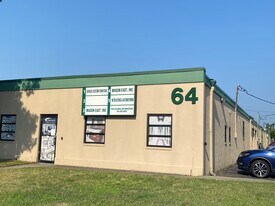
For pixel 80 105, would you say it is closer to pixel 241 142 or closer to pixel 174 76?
pixel 174 76

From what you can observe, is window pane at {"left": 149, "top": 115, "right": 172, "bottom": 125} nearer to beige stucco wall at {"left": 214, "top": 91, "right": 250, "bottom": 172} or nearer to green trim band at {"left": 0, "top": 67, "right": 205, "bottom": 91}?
green trim band at {"left": 0, "top": 67, "right": 205, "bottom": 91}

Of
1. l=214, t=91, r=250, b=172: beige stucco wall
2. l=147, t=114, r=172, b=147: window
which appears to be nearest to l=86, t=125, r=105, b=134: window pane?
l=147, t=114, r=172, b=147: window

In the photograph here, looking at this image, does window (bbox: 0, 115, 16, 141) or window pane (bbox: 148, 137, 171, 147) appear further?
window (bbox: 0, 115, 16, 141)

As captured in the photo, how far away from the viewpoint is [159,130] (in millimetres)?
15211

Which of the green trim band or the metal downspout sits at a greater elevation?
the green trim band

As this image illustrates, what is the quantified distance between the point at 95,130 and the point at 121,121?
149cm

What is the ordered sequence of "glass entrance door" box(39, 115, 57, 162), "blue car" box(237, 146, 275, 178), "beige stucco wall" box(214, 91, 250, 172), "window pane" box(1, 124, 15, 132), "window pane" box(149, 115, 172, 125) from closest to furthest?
"blue car" box(237, 146, 275, 178) → "window pane" box(149, 115, 172, 125) → "beige stucco wall" box(214, 91, 250, 172) → "glass entrance door" box(39, 115, 57, 162) → "window pane" box(1, 124, 15, 132)

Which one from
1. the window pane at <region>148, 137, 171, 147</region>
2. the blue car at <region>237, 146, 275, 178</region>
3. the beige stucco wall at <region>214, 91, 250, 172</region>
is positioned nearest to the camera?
the blue car at <region>237, 146, 275, 178</region>

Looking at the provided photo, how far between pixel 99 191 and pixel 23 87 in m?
11.0

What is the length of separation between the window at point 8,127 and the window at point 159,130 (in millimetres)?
7925

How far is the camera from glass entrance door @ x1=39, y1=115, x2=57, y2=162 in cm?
1745

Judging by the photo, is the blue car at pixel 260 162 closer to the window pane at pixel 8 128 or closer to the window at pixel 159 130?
the window at pixel 159 130

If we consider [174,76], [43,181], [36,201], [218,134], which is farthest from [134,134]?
[36,201]

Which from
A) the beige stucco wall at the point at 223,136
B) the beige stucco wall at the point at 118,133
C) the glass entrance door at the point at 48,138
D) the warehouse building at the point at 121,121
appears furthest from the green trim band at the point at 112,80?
the beige stucco wall at the point at 223,136
